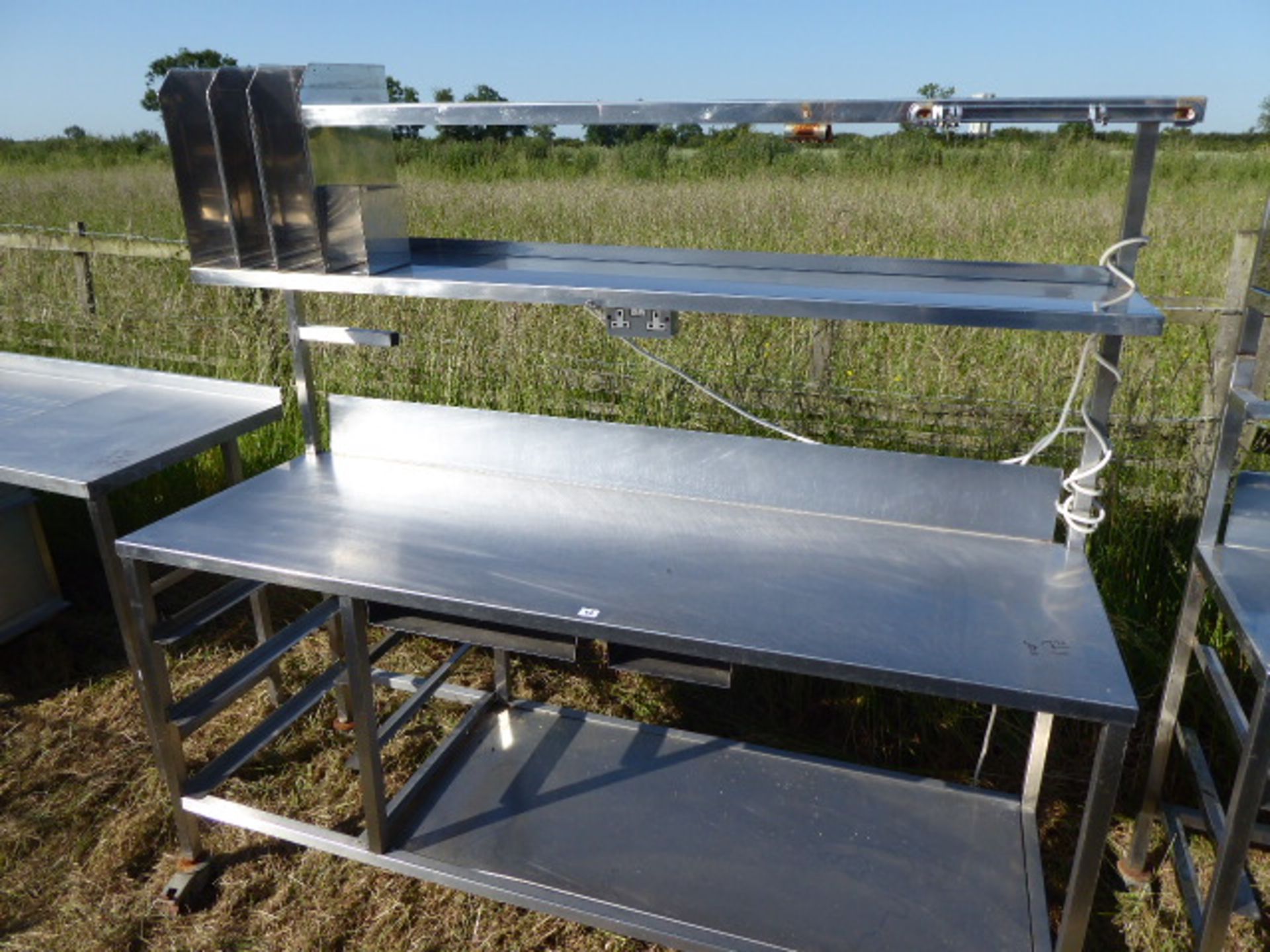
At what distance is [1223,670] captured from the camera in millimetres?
1958

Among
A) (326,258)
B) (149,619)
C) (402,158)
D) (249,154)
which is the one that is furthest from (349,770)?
(402,158)

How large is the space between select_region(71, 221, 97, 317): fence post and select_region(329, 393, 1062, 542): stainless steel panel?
3.88 metres

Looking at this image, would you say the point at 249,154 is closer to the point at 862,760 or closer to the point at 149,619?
the point at 149,619

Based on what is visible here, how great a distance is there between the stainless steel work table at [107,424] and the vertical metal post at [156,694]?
0.67 feet

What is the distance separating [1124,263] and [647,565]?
1.10m

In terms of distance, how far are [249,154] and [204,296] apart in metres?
3.90

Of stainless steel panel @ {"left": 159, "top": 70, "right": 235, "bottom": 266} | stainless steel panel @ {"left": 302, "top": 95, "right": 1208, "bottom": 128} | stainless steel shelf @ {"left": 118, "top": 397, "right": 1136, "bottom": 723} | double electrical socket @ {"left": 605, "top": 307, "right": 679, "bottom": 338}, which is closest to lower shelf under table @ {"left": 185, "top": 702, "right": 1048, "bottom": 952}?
stainless steel shelf @ {"left": 118, "top": 397, "right": 1136, "bottom": 723}

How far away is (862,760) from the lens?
2.68 m

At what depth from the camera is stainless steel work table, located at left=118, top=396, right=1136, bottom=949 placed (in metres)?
1.59

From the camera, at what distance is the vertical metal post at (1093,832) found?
1418mm

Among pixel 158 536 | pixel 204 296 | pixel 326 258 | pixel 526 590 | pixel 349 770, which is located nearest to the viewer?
pixel 526 590

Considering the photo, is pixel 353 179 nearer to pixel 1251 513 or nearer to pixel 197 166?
pixel 197 166

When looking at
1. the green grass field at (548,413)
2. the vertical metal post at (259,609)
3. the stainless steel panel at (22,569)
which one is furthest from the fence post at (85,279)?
the vertical metal post at (259,609)

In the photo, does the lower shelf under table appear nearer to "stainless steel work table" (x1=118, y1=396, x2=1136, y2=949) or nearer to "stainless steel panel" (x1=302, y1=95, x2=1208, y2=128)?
"stainless steel work table" (x1=118, y1=396, x2=1136, y2=949)
